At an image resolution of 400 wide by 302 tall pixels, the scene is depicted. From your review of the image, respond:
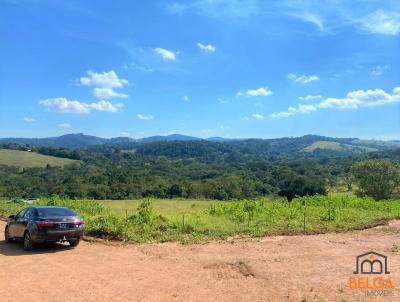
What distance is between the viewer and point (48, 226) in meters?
13.1

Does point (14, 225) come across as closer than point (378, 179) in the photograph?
Yes

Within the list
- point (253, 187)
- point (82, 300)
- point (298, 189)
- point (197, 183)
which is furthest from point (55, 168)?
point (82, 300)

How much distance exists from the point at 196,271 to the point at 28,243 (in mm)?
6760

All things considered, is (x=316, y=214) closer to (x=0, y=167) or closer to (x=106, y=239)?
(x=106, y=239)

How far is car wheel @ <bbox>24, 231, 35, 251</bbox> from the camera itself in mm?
13414

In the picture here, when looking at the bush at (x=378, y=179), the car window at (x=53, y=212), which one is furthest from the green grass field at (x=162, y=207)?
the bush at (x=378, y=179)

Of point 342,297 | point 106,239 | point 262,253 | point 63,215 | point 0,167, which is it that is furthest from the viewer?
point 0,167

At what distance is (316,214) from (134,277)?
13200 millimetres

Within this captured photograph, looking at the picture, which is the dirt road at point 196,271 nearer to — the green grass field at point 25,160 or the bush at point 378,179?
the bush at point 378,179

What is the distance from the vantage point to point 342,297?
8.24 m

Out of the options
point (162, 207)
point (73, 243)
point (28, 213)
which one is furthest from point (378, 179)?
point (28, 213)

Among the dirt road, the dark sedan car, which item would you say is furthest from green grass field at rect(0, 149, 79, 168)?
the dirt road

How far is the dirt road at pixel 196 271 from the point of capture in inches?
337

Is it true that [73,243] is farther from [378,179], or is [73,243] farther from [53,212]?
[378,179]
